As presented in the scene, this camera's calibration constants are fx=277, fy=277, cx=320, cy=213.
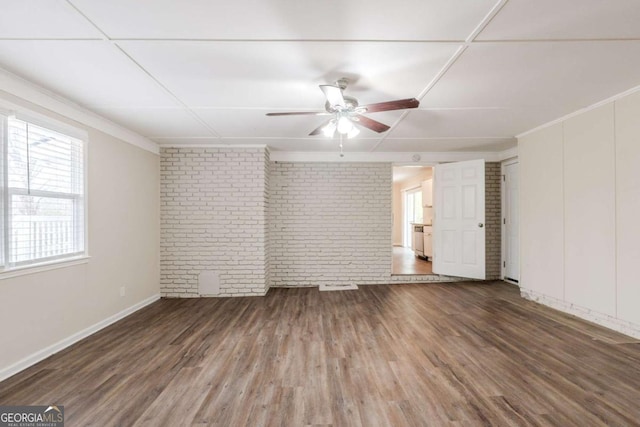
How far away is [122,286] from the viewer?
11.8ft

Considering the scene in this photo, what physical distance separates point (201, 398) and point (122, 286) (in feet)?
7.93

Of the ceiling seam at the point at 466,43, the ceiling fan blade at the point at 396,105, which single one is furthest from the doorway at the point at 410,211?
the ceiling fan blade at the point at 396,105

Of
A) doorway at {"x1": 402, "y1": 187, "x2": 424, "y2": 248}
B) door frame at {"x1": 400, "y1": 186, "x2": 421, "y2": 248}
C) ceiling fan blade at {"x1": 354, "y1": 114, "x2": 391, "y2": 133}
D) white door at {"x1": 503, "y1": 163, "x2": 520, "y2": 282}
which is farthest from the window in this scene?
door frame at {"x1": 400, "y1": 186, "x2": 421, "y2": 248}

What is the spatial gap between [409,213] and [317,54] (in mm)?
9113

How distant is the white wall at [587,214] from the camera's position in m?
2.82

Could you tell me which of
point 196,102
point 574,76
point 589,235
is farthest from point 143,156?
point 589,235

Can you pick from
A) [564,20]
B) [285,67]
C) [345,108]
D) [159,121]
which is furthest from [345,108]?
[159,121]

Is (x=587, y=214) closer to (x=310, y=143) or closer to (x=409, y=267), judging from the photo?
(x=409, y=267)

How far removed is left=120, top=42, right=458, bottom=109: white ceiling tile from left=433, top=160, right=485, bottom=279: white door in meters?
2.92

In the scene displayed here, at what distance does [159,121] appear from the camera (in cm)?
342

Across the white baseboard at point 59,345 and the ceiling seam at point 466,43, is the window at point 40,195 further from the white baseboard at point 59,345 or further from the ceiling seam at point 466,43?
the ceiling seam at point 466,43

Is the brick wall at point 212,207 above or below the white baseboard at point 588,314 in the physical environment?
above

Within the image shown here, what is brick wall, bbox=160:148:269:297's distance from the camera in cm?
451

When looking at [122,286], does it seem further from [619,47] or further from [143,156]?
[619,47]
